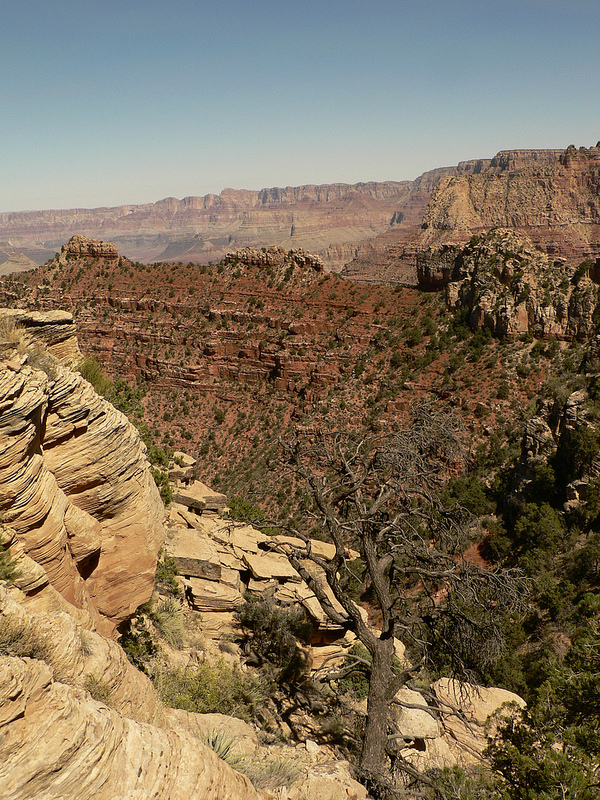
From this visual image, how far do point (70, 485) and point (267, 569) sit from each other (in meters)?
9.59

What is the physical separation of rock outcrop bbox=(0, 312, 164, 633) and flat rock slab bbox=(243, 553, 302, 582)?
5.97m

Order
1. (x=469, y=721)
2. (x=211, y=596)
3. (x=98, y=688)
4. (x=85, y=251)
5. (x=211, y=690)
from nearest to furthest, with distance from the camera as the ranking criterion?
(x=98, y=688)
(x=211, y=690)
(x=469, y=721)
(x=211, y=596)
(x=85, y=251)

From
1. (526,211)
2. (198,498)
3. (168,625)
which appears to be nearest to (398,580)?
(168,625)

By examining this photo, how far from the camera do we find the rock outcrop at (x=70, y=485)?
747 cm

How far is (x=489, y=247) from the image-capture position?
167 feet

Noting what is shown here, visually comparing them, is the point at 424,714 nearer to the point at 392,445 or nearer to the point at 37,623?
the point at 392,445

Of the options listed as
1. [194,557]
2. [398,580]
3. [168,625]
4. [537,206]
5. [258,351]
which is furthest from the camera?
[537,206]

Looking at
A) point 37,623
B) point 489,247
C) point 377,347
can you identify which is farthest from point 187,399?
point 37,623

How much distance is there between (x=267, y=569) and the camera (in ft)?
56.9

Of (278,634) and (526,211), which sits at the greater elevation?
(526,211)

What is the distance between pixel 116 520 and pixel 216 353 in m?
48.5

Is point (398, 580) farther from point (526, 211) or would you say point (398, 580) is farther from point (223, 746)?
point (526, 211)

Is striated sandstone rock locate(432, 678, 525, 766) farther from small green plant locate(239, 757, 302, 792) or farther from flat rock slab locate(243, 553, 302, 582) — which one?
flat rock slab locate(243, 553, 302, 582)

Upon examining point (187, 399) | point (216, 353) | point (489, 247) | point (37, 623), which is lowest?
point (187, 399)
